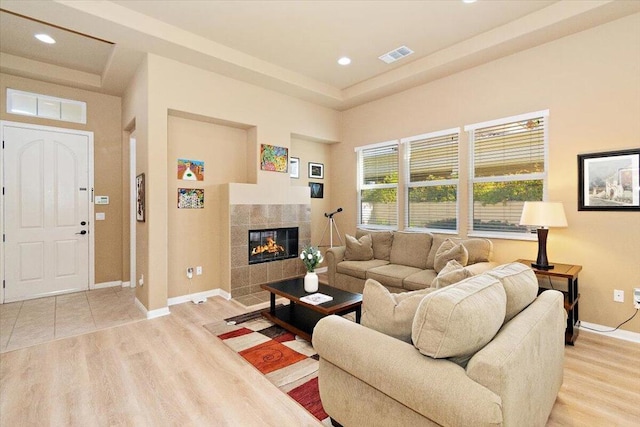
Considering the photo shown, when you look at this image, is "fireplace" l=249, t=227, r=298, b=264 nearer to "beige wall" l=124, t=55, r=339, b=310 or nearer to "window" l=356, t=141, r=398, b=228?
"beige wall" l=124, t=55, r=339, b=310

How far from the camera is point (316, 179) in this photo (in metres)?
6.13

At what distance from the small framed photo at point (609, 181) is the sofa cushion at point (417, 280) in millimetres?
1769

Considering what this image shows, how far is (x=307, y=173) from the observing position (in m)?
5.98

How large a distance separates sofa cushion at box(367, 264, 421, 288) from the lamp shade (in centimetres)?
147

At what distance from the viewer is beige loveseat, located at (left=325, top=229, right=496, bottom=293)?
3.81m

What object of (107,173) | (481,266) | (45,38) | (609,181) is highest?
(45,38)

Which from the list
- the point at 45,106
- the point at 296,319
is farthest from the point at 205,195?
the point at 45,106

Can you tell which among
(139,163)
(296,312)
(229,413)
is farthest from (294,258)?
(229,413)

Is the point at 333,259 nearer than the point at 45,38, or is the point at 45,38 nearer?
the point at 45,38

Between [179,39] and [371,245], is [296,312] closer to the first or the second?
[371,245]

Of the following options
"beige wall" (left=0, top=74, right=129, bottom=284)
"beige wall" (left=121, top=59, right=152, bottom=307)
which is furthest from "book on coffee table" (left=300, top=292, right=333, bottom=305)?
"beige wall" (left=0, top=74, right=129, bottom=284)

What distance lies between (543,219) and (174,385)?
12.2ft

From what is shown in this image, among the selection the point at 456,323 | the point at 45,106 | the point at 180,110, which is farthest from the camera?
the point at 45,106

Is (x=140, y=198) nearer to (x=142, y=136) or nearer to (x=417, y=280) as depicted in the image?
(x=142, y=136)
